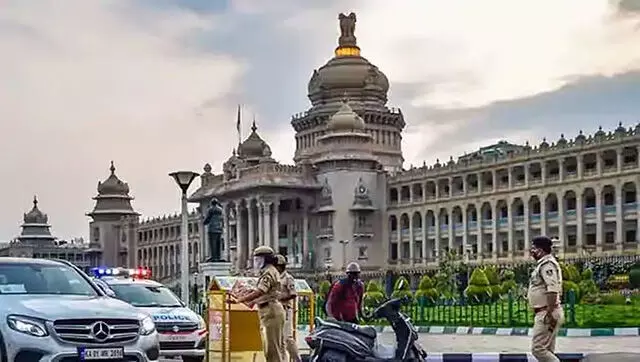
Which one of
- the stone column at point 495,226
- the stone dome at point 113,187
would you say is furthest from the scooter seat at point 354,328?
the stone dome at point 113,187

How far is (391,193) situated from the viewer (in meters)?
80.5

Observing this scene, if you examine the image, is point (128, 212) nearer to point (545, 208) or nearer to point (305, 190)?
point (305, 190)

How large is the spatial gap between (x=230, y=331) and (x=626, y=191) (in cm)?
5019

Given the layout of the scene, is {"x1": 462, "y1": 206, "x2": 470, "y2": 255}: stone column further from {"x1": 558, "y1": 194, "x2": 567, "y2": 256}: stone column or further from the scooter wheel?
Result: the scooter wheel

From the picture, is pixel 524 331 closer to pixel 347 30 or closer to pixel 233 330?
pixel 233 330

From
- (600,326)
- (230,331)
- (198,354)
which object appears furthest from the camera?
(600,326)

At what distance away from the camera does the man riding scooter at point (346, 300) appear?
13133 mm

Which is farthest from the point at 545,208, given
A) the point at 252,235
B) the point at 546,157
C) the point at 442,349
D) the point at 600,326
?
the point at 442,349

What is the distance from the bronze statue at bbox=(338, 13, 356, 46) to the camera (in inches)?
3693

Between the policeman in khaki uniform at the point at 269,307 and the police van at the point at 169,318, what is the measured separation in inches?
154

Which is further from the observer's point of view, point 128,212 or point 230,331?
point 128,212

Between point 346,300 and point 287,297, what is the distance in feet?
2.78

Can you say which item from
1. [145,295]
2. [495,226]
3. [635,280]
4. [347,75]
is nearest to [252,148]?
[347,75]

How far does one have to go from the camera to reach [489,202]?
72.0m
